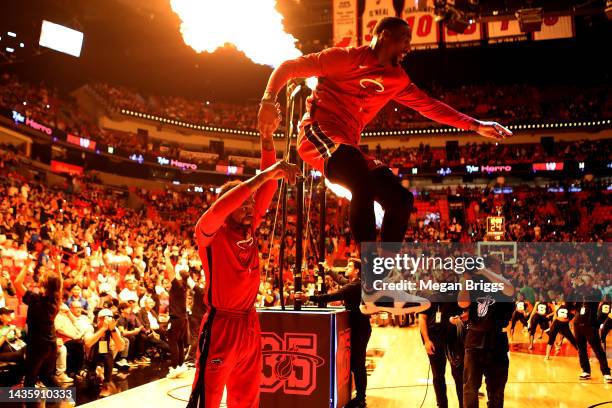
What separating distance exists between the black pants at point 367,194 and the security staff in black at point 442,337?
2.65 m

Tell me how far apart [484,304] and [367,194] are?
9.07 feet

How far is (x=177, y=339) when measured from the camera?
838 cm

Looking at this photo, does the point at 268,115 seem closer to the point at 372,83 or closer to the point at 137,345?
the point at 372,83

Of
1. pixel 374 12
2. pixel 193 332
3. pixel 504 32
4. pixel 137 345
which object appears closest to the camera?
pixel 137 345

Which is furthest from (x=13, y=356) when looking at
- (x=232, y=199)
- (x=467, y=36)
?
(x=467, y=36)

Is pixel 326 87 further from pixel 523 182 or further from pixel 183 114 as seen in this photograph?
pixel 183 114

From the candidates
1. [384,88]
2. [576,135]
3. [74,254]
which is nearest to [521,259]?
[576,135]

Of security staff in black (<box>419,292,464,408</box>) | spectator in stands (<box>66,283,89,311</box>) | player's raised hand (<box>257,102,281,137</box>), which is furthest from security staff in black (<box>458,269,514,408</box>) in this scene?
spectator in stands (<box>66,283,89,311</box>)

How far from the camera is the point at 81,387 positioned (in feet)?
23.1

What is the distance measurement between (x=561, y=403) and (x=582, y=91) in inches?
1101

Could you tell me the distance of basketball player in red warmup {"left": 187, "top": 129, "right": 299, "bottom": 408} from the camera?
288cm

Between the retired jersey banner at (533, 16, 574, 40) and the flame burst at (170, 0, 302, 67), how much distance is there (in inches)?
354

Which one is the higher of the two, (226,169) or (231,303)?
(226,169)

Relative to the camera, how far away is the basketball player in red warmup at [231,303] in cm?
288
